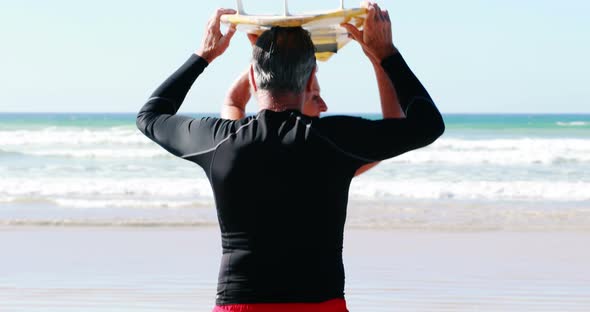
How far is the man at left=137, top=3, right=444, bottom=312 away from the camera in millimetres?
2266

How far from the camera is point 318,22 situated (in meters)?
2.35

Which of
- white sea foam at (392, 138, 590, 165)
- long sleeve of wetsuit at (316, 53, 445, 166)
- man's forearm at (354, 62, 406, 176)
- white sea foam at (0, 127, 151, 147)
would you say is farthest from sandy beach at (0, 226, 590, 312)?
white sea foam at (0, 127, 151, 147)

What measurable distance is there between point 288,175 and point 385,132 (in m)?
0.25

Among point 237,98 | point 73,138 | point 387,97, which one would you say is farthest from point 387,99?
point 73,138

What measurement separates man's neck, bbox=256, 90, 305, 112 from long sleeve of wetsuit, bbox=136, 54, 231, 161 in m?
0.13

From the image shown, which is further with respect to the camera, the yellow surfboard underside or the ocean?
the ocean

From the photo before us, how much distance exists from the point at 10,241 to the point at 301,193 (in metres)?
8.01

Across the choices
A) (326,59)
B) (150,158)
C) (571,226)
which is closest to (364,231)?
(571,226)

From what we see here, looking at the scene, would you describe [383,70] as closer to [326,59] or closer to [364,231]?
[326,59]

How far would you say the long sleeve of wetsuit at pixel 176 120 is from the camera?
2.35 meters

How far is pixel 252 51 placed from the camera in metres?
2.34

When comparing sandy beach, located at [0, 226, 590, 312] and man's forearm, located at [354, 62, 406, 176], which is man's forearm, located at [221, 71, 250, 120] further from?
sandy beach, located at [0, 226, 590, 312]

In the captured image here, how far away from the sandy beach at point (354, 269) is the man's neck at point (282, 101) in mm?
4464

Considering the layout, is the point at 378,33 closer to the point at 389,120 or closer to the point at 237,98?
the point at 389,120
